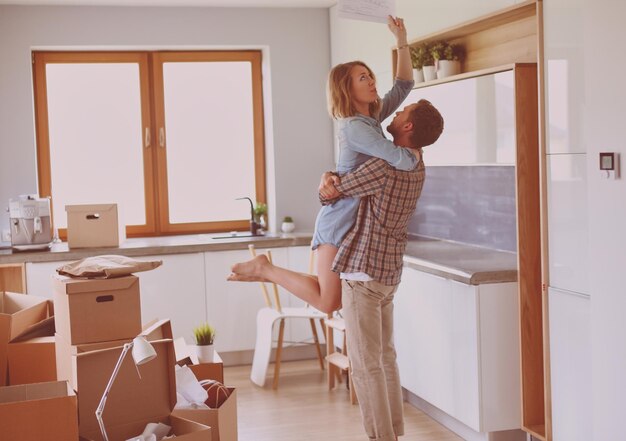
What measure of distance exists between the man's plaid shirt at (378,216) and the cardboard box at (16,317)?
1263 millimetres

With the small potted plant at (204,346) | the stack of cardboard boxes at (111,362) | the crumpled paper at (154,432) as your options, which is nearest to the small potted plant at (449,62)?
the small potted plant at (204,346)

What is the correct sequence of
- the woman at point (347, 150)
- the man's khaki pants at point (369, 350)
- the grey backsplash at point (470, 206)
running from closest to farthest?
the woman at point (347, 150) → the man's khaki pants at point (369, 350) → the grey backsplash at point (470, 206)

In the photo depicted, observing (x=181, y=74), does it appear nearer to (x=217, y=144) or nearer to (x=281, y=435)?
(x=217, y=144)

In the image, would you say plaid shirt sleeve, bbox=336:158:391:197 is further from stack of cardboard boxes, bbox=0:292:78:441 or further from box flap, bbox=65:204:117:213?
box flap, bbox=65:204:117:213

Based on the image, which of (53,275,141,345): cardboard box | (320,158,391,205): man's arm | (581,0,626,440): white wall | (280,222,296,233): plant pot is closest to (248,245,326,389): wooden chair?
(280,222,296,233): plant pot

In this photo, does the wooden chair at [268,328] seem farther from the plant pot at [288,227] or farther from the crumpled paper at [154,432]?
the crumpled paper at [154,432]

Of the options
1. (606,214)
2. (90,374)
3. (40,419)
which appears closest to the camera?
(40,419)

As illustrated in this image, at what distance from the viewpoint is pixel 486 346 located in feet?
13.2

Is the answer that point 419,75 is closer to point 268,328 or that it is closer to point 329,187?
point 329,187

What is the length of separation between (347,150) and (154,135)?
10.4 feet

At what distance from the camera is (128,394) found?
2.89 metres

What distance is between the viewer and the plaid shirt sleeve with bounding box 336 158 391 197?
3.41 metres

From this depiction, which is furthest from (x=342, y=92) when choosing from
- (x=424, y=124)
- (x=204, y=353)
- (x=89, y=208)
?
(x=89, y=208)

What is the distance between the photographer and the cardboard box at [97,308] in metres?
3.09
